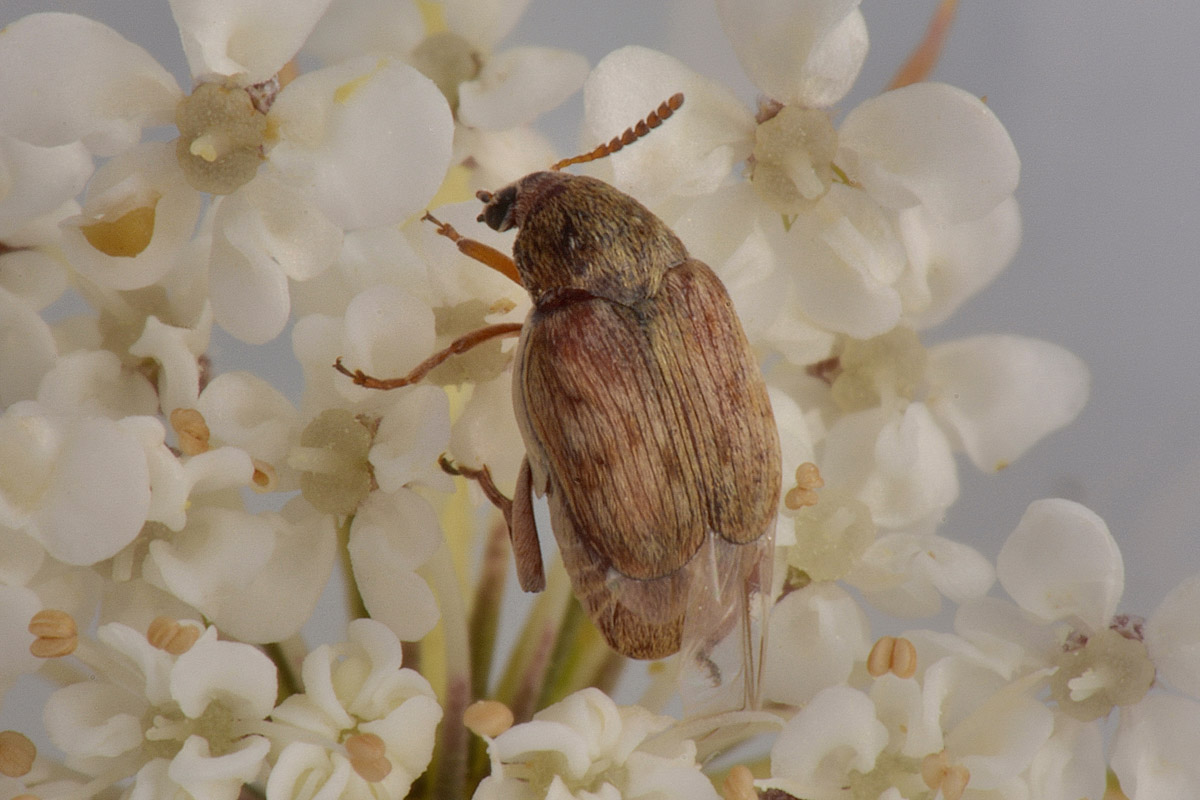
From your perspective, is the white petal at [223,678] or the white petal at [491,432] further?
the white petal at [491,432]

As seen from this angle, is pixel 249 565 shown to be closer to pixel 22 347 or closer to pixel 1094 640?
pixel 22 347

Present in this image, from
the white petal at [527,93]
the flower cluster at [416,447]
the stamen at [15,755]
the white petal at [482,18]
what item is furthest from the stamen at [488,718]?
the white petal at [482,18]

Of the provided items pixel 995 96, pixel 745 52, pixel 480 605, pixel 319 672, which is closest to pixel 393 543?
pixel 319 672

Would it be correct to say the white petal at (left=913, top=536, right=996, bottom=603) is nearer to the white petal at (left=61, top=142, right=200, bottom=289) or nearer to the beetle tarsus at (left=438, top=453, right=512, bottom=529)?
the beetle tarsus at (left=438, top=453, right=512, bottom=529)

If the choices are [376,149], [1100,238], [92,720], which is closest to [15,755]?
[92,720]

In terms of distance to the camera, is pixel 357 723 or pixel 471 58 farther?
pixel 471 58

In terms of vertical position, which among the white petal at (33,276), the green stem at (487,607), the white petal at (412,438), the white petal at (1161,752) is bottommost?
the white petal at (1161,752)

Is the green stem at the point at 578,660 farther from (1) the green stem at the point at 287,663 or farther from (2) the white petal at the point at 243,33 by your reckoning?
(2) the white petal at the point at 243,33

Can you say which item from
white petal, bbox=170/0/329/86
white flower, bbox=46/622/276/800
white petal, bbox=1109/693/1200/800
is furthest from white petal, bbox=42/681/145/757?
white petal, bbox=1109/693/1200/800
